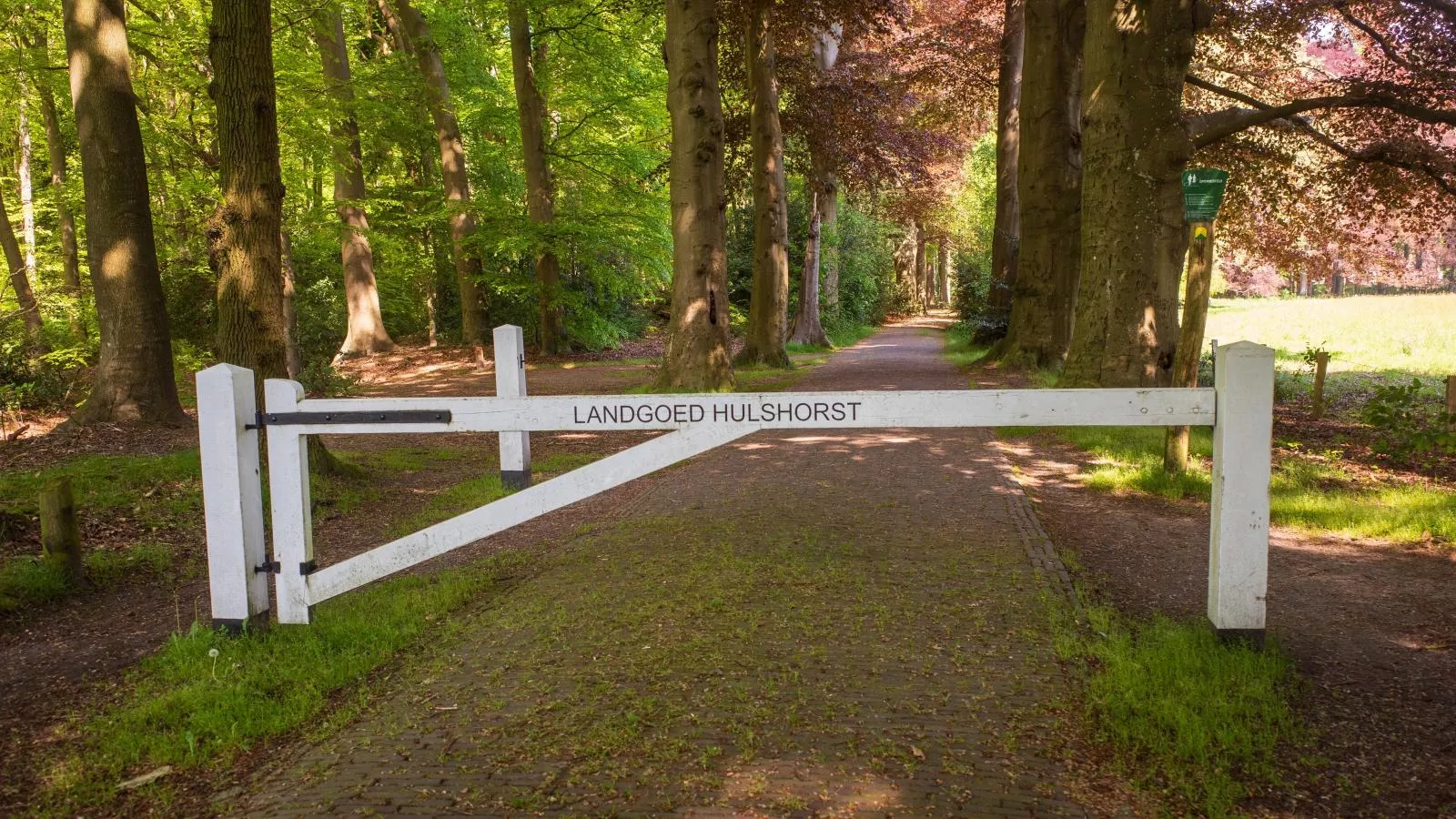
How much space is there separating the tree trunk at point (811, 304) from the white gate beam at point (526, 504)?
23.9m

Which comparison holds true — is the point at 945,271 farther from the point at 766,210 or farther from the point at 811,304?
the point at 766,210

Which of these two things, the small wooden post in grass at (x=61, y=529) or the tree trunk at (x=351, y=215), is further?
the tree trunk at (x=351, y=215)

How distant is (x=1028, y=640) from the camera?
14.4 ft

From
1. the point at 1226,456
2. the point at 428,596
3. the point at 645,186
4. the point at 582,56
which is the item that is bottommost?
the point at 428,596

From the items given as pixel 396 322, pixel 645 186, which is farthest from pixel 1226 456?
pixel 396 322

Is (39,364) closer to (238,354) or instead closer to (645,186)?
(238,354)

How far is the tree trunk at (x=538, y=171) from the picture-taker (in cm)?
2302

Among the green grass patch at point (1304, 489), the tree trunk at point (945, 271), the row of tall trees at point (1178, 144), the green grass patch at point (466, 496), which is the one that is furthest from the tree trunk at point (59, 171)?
the tree trunk at point (945, 271)

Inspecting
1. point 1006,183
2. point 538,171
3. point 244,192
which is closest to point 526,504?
point 244,192

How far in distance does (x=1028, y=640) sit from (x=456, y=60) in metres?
25.4

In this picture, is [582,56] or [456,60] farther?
[456,60]

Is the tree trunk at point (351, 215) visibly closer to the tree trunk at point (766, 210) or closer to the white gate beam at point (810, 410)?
the tree trunk at point (766, 210)

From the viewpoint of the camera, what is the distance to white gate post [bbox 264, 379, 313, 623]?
451cm

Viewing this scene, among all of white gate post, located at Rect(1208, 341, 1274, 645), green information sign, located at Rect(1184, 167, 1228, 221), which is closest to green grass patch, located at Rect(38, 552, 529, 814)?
white gate post, located at Rect(1208, 341, 1274, 645)
